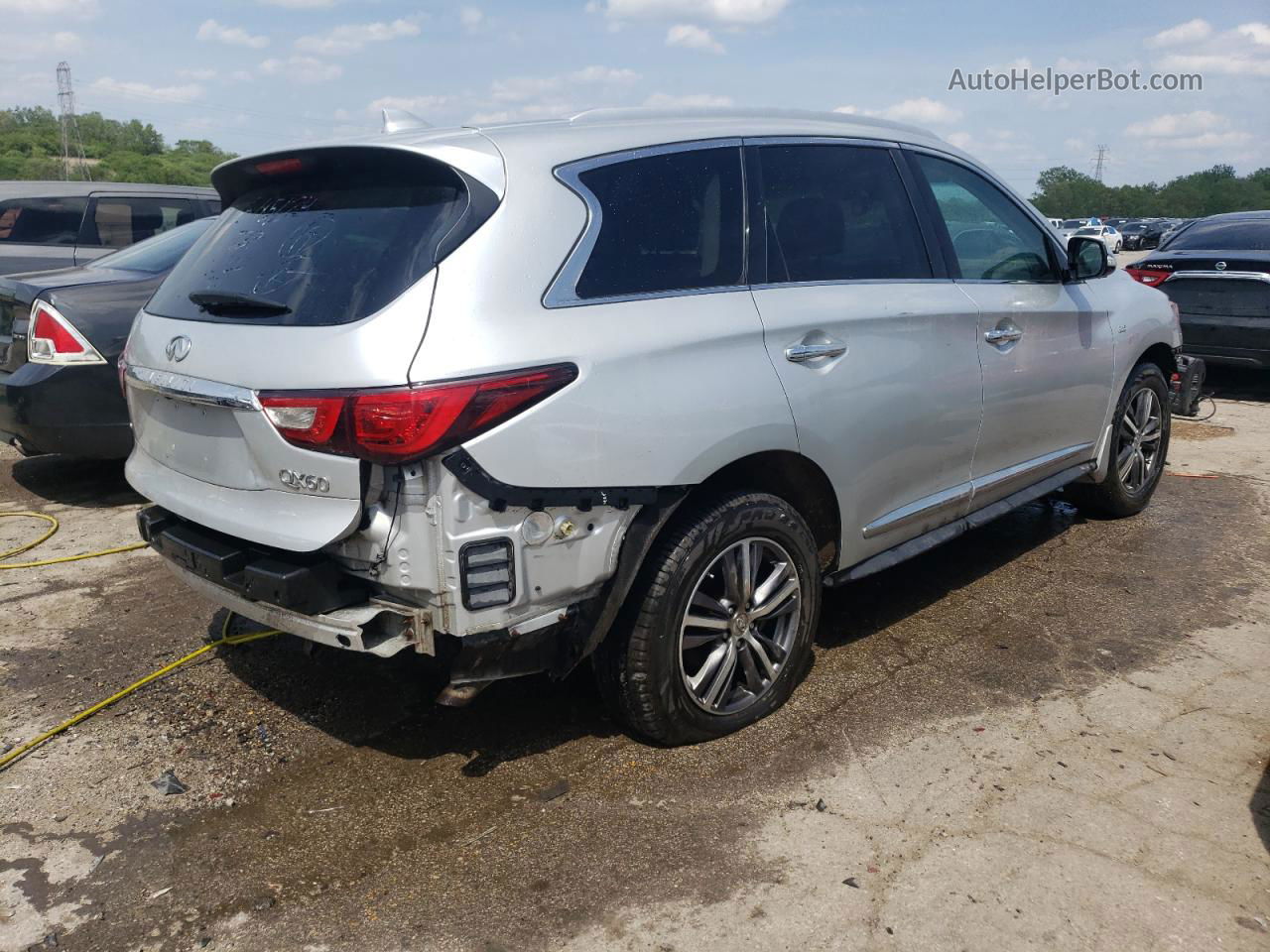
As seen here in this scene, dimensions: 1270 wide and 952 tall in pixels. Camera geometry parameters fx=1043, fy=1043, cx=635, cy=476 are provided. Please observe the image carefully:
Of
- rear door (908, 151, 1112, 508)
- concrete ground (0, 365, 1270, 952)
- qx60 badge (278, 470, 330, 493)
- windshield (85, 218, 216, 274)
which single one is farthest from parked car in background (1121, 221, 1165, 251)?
qx60 badge (278, 470, 330, 493)

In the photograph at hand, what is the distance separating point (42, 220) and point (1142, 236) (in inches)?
2080

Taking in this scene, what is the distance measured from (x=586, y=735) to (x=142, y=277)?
4.11 m

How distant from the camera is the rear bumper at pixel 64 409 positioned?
5.55 meters

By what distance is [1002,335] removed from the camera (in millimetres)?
4188

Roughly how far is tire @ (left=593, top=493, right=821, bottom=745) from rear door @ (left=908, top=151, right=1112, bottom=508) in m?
1.22

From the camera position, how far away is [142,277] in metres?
5.90

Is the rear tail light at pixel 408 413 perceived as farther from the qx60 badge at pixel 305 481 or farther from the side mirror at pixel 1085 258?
the side mirror at pixel 1085 258

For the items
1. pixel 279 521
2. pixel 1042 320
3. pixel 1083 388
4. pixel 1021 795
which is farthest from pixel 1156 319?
pixel 279 521

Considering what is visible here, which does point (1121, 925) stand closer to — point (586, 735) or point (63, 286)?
point (586, 735)

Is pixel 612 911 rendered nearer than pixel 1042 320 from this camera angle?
Yes

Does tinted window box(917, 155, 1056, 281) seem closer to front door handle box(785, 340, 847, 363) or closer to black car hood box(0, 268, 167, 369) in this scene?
front door handle box(785, 340, 847, 363)

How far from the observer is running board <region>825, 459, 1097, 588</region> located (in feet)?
12.4

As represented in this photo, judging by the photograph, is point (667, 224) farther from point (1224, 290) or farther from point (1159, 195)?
point (1159, 195)

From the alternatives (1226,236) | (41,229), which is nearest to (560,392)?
(41,229)
